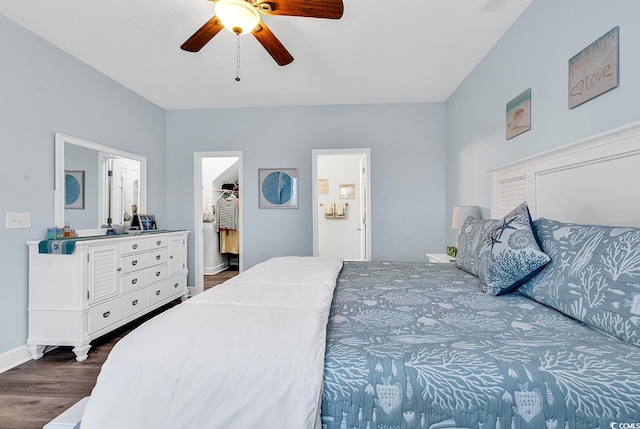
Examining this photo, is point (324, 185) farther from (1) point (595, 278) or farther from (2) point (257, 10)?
(1) point (595, 278)

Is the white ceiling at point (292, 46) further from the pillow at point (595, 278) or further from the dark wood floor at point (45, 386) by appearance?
the dark wood floor at point (45, 386)

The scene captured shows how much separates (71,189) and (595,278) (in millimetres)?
3626

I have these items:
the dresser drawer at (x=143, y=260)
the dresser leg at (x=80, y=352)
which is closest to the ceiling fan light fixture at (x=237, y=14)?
the dresser drawer at (x=143, y=260)

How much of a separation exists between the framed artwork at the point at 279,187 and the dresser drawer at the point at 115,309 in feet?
5.93

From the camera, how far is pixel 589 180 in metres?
1.49

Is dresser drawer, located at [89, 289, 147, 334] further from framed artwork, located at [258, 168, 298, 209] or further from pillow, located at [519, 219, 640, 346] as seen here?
pillow, located at [519, 219, 640, 346]

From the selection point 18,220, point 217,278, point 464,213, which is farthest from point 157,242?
point 464,213

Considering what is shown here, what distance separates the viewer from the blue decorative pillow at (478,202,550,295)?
1.27m

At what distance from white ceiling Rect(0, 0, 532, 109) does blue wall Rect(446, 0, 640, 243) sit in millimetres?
220

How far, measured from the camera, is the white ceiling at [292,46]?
6.81 ft

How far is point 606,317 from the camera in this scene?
0.93m

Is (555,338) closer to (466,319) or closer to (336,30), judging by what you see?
(466,319)

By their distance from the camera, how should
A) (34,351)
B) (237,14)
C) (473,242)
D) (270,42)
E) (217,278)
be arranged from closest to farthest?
(237,14)
(473,242)
(270,42)
(34,351)
(217,278)

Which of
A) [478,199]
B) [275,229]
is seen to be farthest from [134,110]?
[478,199]
